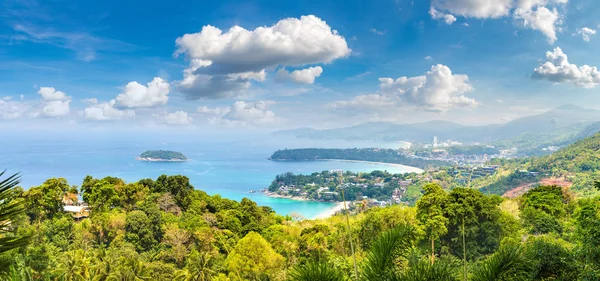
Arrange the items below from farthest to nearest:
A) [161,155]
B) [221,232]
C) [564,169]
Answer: [161,155], [564,169], [221,232]

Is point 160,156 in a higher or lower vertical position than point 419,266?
lower

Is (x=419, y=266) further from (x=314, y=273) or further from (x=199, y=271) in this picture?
(x=199, y=271)

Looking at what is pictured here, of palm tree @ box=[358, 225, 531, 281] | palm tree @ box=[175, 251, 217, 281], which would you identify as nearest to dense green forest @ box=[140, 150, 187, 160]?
palm tree @ box=[175, 251, 217, 281]

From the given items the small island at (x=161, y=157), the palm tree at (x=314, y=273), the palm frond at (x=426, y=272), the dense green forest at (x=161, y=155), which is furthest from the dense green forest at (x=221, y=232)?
the dense green forest at (x=161, y=155)

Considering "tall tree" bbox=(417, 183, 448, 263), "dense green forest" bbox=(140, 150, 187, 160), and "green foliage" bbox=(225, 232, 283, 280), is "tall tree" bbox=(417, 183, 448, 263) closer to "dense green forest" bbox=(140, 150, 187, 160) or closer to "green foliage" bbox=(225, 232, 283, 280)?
"green foliage" bbox=(225, 232, 283, 280)

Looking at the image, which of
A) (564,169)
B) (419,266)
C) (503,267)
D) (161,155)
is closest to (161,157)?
(161,155)

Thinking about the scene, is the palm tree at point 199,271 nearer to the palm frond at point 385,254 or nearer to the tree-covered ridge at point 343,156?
the palm frond at point 385,254

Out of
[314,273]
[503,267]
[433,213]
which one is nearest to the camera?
[314,273]
